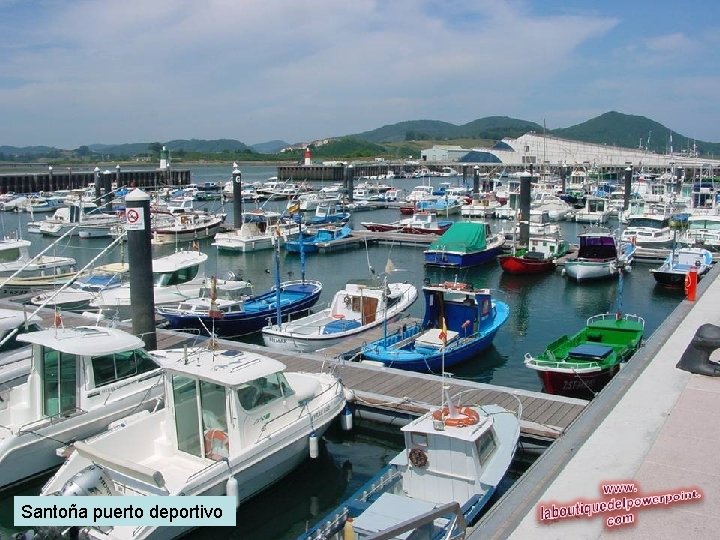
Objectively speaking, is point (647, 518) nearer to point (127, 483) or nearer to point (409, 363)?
point (127, 483)

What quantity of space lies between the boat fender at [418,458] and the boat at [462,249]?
27.3m

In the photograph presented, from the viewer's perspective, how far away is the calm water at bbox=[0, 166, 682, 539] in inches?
462

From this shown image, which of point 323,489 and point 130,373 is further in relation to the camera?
point 130,373

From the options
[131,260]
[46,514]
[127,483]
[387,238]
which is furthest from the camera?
[387,238]

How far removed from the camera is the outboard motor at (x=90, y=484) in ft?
31.8

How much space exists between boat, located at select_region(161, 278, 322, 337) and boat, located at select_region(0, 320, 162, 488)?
7.80 metres

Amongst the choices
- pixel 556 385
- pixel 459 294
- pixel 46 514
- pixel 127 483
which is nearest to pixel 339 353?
pixel 459 294

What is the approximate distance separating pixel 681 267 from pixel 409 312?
1374 cm

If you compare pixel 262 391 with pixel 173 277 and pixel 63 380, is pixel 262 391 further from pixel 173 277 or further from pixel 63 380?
pixel 173 277

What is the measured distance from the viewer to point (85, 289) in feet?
85.8

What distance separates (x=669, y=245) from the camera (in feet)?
136

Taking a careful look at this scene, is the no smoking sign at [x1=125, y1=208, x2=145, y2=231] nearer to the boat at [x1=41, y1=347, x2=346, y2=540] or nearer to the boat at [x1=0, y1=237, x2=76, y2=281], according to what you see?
the boat at [x1=41, y1=347, x2=346, y2=540]

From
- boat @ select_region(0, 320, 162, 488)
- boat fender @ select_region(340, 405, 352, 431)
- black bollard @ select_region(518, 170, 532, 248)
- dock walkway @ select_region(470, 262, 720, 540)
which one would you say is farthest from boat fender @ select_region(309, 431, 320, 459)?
black bollard @ select_region(518, 170, 532, 248)

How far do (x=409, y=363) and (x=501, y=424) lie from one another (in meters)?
5.49
